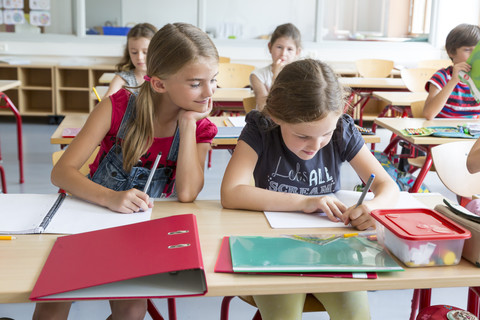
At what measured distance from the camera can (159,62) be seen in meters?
1.50

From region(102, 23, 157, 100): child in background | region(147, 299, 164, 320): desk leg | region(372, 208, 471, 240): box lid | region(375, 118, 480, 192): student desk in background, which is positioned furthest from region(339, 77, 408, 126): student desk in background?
region(372, 208, 471, 240): box lid

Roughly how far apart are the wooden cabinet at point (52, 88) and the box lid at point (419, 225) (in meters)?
4.74

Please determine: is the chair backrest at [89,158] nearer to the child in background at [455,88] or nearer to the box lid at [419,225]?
the box lid at [419,225]

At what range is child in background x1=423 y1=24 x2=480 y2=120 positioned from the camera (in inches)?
114

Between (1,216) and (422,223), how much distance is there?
2.90 feet

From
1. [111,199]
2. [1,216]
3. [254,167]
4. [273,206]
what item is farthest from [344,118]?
[1,216]

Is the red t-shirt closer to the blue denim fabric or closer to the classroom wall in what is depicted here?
the blue denim fabric

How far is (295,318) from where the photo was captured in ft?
3.91

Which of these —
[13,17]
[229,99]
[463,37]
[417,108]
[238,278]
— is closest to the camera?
[238,278]

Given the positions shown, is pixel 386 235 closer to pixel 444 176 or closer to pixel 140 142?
pixel 140 142

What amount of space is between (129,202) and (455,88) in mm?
2353

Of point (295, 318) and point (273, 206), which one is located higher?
point (273, 206)

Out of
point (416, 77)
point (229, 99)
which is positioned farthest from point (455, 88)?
point (416, 77)

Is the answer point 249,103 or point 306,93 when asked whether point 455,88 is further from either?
point 306,93
